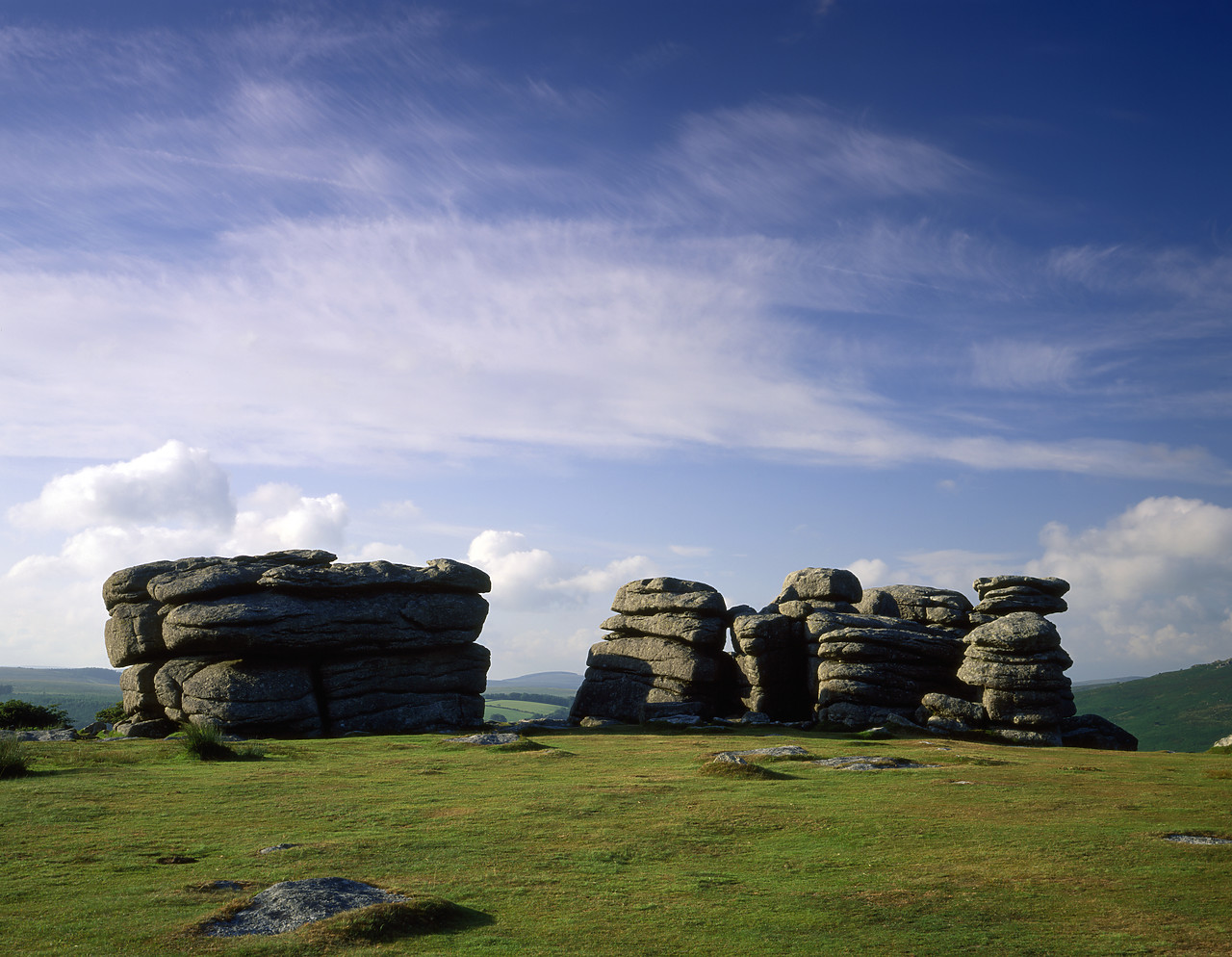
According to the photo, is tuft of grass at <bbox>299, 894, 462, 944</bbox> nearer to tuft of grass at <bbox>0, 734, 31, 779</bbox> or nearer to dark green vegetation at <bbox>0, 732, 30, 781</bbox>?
dark green vegetation at <bbox>0, 732, 30, 781</bbox>

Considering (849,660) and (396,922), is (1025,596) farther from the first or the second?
(396,922)

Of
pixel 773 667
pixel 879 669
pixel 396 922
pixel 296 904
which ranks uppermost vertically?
pixel 773 667

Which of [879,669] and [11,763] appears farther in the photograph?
[879,669]

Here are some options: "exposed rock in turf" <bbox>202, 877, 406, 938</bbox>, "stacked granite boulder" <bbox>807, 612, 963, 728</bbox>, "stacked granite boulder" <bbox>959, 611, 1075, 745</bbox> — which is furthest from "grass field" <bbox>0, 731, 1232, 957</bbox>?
"stacked granite boulder" <bbox>807, 612, 963, 728</bbox>

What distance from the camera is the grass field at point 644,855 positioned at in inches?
482

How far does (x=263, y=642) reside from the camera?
49.1 meters

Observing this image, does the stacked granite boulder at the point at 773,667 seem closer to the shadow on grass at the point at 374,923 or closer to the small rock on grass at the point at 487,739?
the small rock on grass at the point at 487,739

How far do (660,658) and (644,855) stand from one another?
42.5m

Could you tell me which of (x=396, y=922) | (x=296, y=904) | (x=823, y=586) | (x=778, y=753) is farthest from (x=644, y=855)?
(x=823, y=586)

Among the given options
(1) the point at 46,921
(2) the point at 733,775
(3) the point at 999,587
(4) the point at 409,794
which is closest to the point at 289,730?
(4) the point at 409,794

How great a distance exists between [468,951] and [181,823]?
12.1m

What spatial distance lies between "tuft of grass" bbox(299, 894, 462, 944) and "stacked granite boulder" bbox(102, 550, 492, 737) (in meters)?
38.7

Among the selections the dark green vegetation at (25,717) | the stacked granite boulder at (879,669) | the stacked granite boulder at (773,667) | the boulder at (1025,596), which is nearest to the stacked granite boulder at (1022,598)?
the boulder at (1025,596)

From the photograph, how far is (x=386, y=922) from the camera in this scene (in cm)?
1202
